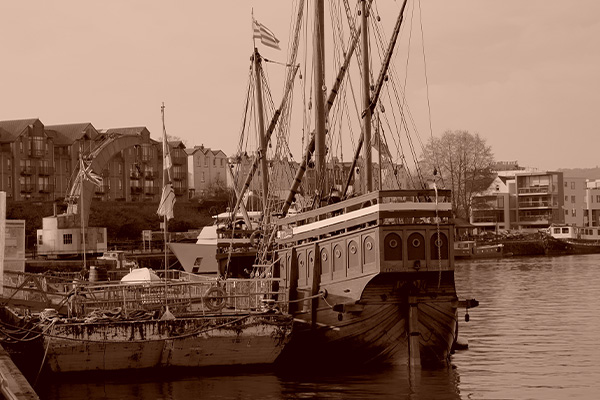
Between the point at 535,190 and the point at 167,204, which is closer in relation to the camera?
the point at 167,204

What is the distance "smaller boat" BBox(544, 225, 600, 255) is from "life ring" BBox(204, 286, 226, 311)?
121 metres

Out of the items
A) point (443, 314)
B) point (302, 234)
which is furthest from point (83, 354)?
point (443, 314)

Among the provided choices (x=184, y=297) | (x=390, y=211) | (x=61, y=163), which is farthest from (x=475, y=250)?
(x=390, y=211)

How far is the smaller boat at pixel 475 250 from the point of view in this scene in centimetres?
13875

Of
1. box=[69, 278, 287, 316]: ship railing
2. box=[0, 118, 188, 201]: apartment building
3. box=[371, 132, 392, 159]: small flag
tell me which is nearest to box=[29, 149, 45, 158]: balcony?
box=[0, 118, 188, 201]: apartment building

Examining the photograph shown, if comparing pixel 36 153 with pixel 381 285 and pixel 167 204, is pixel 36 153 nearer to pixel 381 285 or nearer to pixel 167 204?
pixel 167 204

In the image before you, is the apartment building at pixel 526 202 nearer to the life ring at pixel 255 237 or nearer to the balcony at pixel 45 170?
the balcony at pixel 45 170

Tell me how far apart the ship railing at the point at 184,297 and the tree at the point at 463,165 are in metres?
120

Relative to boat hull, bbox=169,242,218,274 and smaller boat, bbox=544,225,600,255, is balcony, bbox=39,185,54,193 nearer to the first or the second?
boat hull, bbox=169,242,218,274

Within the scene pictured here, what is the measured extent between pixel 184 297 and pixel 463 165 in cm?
12960

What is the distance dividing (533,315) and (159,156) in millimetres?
124169

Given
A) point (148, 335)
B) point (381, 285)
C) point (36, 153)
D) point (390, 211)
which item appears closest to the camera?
point (390, 211)

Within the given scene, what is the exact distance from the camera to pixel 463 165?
160375 millimetres

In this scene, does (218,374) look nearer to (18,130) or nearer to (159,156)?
(18,130)
